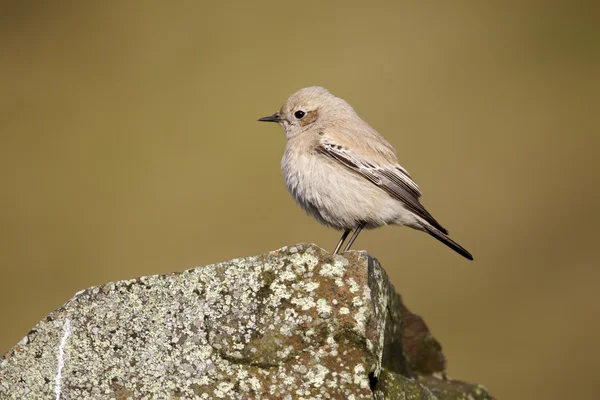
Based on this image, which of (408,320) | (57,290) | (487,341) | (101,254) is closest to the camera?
(408,320)

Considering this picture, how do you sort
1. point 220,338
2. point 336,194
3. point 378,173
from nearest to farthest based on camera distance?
point 220,338
point 336,194
point 378,173

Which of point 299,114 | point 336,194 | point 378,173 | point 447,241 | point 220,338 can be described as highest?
point 299,114

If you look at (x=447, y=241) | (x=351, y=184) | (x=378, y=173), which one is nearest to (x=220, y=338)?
(x=351, y=184)

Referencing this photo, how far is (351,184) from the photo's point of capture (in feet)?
23.5

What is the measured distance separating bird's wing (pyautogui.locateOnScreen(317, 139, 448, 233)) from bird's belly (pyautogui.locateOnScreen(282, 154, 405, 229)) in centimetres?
5

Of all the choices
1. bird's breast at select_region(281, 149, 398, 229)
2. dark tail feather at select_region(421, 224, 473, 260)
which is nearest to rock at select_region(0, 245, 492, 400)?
bird's breast at select_region(281, 149, 398, 229)

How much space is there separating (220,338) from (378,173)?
3.33 meters

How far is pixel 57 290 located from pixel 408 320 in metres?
8.09

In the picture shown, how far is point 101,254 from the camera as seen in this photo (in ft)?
43.9

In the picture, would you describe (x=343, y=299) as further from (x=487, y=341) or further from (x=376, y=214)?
(x=487, y=341)

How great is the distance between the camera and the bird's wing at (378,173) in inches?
285

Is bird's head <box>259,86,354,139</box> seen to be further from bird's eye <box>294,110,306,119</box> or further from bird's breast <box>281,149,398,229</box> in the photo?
bird's breast <box>281,149,398,229</box>

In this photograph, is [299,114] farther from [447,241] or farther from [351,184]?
[447,241]

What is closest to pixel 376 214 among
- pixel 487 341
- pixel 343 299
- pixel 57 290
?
pixel 343 299
